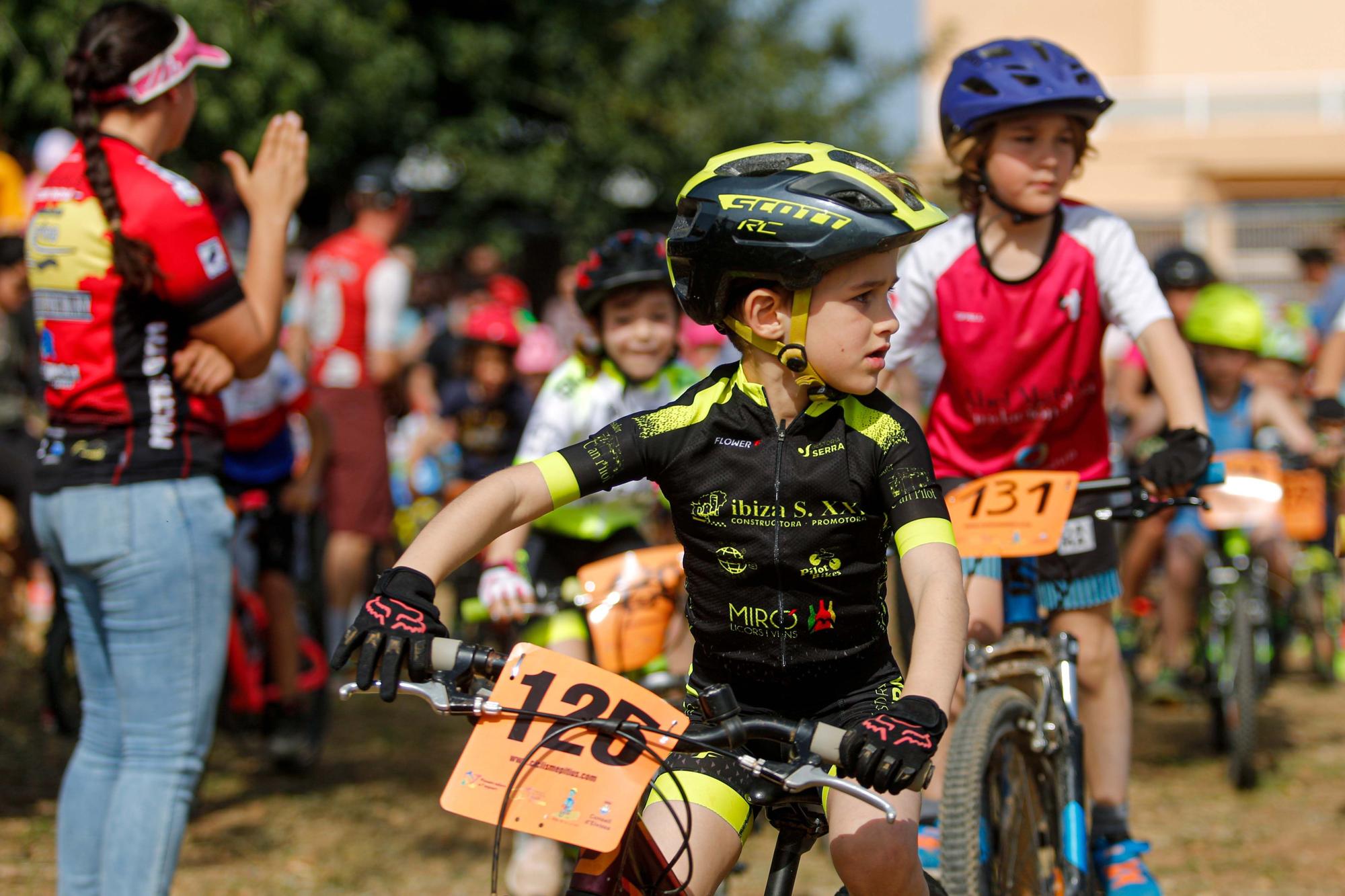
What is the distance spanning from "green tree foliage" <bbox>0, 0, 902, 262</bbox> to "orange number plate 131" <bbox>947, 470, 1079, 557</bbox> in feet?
39.5

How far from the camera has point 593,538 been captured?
4820 millimetres

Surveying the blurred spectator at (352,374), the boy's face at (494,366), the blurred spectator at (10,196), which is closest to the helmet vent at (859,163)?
the blurred spectator at (352,374)

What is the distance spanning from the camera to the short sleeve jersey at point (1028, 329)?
160 inches

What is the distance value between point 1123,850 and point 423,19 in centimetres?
1481

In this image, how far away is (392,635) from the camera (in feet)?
7.87

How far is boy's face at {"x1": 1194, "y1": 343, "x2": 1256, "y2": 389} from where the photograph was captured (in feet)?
24.0

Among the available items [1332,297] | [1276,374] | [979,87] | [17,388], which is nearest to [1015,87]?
[979,87]

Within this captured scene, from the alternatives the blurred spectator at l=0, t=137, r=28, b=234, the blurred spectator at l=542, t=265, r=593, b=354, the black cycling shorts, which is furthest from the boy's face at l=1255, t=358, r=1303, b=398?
the blurred spectator at l=0, t=137, r=28, b=234

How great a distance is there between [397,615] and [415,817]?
3.92 m

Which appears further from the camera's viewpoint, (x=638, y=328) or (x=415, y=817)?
(x=415, y=817)

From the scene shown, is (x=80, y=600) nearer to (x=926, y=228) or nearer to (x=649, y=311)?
(x=649, y=311)

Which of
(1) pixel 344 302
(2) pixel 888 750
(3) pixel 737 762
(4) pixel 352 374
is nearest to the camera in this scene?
(2) pixel 888 750

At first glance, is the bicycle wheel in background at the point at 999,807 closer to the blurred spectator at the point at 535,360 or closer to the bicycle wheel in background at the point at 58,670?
the bicycle wheel in background at the point at 58,670

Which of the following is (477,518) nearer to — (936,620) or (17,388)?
(936,620)
